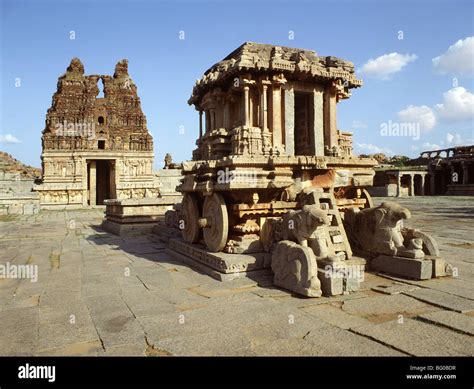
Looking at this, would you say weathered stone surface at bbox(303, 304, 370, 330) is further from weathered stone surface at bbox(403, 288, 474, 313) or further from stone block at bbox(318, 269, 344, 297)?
weathered stone surface at bbox(403, 288, 474, 313)

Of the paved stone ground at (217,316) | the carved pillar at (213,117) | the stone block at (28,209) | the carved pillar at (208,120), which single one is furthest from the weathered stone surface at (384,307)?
the stone block at (28,209)

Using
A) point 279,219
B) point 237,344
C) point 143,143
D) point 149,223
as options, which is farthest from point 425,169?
point 237,344

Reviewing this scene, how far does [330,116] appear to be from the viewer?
769 centimetres

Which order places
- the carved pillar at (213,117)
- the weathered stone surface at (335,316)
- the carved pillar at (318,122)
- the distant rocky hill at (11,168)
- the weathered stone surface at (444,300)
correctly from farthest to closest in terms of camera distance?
the distant rocky hill at (11,168)
the carved pillar at (213,117)
the carved pillar at (318,122)
the weathered stone surface at (444,300)
the weathered stone surface at (335,316)

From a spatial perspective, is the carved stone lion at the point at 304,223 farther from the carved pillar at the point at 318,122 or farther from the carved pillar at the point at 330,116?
the carved pillar at the point at 330,116

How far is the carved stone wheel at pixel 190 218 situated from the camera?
659cm

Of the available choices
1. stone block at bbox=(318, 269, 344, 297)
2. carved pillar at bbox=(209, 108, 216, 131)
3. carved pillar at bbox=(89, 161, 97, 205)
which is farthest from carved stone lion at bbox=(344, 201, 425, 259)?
carved pillar at bbox=(89, 161, 97, 205)

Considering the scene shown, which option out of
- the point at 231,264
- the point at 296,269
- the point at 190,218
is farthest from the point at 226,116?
the point at 296,269

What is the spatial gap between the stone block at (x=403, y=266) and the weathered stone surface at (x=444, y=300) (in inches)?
17.3

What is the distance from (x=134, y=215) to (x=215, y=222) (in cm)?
635

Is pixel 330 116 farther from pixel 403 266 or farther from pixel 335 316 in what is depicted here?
pixel 335 316

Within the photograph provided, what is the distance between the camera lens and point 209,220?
5969 millimetres

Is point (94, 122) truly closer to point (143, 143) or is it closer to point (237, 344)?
point (143, 143)
